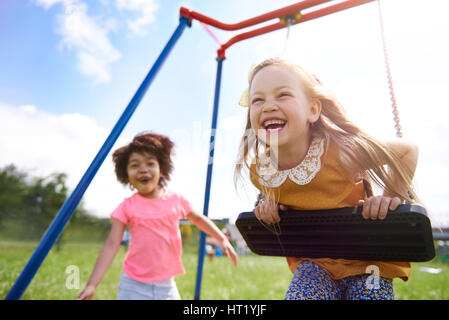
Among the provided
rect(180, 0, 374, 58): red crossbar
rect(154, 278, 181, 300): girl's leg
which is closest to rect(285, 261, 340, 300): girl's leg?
rect(154, 278, 181, 300): girl's leg

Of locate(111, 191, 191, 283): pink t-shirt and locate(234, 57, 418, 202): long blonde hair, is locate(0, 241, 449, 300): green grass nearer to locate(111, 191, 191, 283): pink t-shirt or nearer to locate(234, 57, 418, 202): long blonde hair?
locate(111, 191, 191, 283): pink t-shirt

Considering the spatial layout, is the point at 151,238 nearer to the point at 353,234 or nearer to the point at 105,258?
the point at 105,258

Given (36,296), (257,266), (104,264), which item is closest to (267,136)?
(104,264)

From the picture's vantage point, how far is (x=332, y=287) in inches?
39.3

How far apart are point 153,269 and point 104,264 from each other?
277 mm

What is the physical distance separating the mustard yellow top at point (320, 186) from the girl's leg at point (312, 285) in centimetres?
3

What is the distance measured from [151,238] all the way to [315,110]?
116cm

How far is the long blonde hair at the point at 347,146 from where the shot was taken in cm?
103

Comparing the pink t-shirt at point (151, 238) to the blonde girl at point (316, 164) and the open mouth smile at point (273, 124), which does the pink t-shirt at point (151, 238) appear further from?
the open mouth smile at point (273, 124)

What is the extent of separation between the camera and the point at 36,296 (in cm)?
236

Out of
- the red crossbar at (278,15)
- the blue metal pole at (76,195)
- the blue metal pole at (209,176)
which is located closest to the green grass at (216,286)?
the blue metal pole at (209,176)

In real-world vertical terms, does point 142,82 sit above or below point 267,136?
above

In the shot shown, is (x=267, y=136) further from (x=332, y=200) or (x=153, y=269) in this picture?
(x=153, y=269)

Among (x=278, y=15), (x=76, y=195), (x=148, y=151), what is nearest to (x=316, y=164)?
(x=76, y=195)
